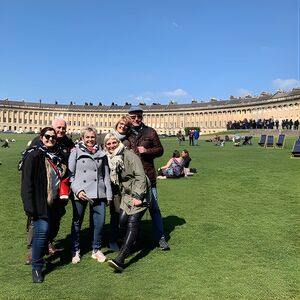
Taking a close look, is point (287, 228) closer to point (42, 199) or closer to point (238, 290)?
point (238, 290)

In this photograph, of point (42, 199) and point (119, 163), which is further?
point (119, 163)

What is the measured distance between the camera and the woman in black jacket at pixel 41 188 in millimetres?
5910

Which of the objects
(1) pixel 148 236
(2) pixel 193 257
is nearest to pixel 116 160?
(2) pixel 193 257

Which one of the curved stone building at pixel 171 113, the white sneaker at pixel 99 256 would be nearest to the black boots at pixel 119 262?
the white sneaker at pixel 99 256

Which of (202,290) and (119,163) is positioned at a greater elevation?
(119,163)

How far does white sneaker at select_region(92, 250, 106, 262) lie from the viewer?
691 cm

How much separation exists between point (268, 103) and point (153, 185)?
349 ft

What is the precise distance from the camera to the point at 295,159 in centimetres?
2244

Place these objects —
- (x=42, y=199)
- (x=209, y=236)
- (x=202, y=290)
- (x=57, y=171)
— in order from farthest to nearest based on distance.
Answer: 1. (x=209, y=236)
2. (x=57, y=171)
3. (x=42, y=199)
4. (x=202, y=290)

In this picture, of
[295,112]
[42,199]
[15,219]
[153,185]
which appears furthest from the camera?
[295,112]

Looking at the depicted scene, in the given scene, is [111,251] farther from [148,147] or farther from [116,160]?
[148,147]

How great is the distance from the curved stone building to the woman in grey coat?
96297 millimetres

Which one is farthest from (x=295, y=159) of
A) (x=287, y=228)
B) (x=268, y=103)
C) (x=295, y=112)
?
(x=268, y=103)

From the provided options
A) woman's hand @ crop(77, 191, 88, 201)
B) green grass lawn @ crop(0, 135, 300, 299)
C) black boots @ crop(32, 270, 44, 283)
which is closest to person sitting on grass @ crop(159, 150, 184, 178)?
green grass lawn @ crop(0, 135, 300, 299)
